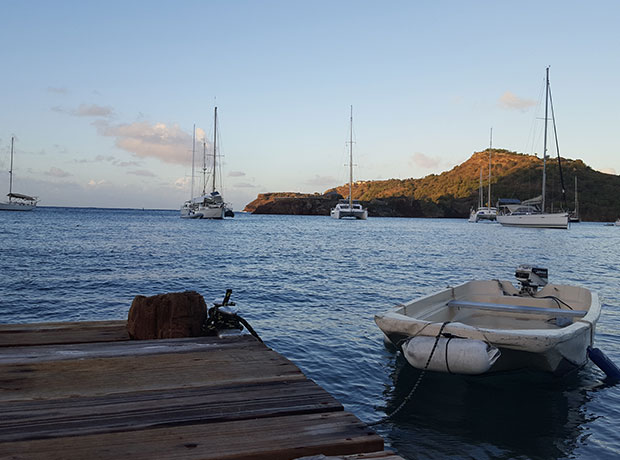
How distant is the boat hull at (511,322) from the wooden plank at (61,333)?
11.3ft

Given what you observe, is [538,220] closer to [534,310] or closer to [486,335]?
[534,310]

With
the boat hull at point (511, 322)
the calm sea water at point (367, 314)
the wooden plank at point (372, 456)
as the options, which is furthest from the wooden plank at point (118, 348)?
the boat hull at point (511, 322)

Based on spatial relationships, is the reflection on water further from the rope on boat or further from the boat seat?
the rope on boat

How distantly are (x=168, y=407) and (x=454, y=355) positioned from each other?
3720 mm

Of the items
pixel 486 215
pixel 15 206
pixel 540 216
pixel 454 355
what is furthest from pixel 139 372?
pixel 15 206

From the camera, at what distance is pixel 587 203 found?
107562 mm

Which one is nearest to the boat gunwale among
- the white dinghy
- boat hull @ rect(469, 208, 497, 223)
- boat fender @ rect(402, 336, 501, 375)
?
the white dinghy

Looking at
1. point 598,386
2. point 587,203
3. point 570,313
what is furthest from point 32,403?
point 587,203

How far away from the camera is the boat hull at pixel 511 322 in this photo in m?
5.66

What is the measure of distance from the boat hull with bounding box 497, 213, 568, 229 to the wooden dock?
215 ft

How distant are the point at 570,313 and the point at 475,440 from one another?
4.05m

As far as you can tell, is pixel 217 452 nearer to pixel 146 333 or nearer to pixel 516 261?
pixel 146 333

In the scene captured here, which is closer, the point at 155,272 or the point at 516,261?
the point at 155,272

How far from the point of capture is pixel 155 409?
101 inches
